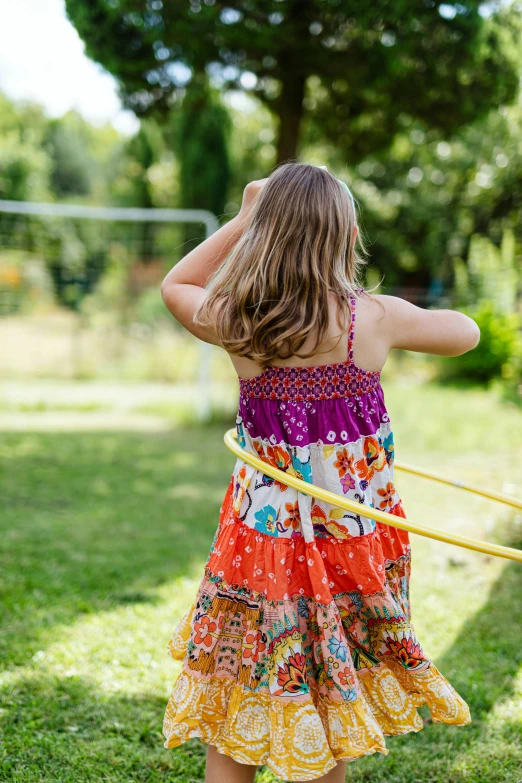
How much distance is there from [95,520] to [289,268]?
3888mm

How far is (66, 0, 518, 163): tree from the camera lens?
263 inches

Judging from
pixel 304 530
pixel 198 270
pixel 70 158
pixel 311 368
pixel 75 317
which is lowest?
pixel 304 530

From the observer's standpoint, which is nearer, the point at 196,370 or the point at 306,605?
the point at 306,605

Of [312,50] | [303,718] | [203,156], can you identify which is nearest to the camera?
[303,718]

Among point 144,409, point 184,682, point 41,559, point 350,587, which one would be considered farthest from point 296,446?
point 144,409

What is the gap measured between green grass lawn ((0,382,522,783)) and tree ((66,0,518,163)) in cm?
378

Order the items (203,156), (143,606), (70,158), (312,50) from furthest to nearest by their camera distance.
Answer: (70,158)
(203,156)
(312,50)
(143,606)

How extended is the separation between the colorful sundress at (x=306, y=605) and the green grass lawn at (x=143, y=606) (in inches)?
26.5

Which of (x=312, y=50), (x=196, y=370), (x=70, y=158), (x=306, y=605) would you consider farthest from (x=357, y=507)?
(x=70, y=158)

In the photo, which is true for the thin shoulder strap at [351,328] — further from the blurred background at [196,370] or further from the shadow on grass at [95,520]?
the shadow on grass at [95,520]

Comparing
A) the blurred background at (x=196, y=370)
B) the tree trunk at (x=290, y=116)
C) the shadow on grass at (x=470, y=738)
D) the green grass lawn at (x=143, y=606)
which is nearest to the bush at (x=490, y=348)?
the blurred background at (x=196, y=370)

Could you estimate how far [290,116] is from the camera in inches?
324

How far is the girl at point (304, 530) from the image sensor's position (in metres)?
1.78

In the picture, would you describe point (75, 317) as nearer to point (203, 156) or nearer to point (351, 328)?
point (203, 156)
